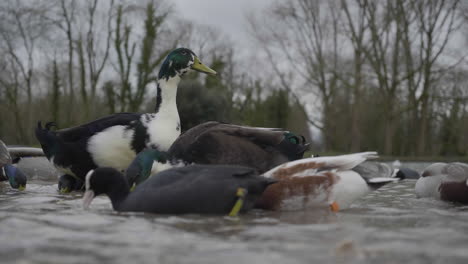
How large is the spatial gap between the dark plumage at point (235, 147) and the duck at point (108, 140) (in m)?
0.62

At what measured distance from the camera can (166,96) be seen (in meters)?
5.65

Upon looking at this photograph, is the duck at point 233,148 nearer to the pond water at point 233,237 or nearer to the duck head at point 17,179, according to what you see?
the pond water at point 233,237

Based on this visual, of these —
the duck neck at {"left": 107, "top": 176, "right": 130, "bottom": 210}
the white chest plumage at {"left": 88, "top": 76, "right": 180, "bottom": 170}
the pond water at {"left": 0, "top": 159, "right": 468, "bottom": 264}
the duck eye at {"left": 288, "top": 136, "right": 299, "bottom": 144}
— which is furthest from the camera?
the white chest plumage at {"left": 88, "top": 76, "right": 180, "bottom": 170}

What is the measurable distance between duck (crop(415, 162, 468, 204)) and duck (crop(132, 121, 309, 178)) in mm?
1295

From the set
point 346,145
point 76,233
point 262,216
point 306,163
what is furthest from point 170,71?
point 346,145

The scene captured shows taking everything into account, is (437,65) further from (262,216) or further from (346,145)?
(262,216)

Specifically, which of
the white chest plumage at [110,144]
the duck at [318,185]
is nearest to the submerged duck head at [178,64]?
the white chest plumage at [110,144]

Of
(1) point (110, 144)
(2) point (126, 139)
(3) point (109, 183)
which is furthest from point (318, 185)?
(1) point (110, 144)

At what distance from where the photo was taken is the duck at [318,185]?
3883 mm

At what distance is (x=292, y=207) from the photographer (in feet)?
12.9

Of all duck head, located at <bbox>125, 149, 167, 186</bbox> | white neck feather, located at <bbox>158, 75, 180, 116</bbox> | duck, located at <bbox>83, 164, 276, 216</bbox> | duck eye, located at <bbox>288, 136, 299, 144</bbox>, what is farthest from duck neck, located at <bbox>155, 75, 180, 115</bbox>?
duck, located at <bbox>83, 164, 276, 216</bbox>

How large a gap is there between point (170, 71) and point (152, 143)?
0.89 meters

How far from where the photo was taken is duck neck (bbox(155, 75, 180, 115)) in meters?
5.59

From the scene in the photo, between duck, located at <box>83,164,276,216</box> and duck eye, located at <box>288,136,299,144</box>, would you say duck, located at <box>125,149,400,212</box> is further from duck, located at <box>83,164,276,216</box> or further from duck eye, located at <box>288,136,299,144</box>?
duck eye, located at <box>288,136,299,144</box>
